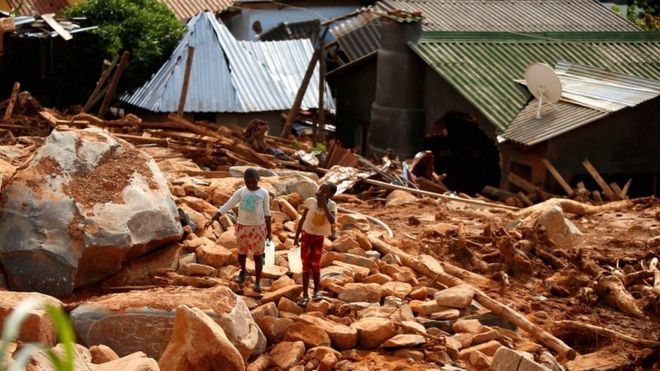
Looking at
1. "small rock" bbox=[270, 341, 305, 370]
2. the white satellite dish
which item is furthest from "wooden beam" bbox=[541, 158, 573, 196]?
"small rock" bbox=[270, 341, 305, 370]

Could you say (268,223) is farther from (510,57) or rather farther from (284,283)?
(510,57)

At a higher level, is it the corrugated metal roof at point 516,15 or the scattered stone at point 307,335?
the corrugated metal roof at point 516,15

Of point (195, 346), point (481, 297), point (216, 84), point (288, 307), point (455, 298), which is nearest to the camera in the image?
point (195, 346)

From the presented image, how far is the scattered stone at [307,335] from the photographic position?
8.37 m

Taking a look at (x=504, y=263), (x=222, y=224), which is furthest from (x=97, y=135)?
(x=504, y=263)

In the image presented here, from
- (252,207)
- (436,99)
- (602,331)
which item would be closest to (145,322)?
(252,207)

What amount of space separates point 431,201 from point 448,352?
6089 millimetres

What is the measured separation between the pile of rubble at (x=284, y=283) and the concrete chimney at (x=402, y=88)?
10.7m

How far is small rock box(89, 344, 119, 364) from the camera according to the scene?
7.14 meters

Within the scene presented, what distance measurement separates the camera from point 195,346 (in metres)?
7.04

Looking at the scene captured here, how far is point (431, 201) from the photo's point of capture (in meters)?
14.8

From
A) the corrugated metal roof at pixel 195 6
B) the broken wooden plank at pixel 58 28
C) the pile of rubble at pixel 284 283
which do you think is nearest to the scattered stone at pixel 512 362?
the pile of rubble at pixel 284 283

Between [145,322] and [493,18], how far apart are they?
79.8 ft

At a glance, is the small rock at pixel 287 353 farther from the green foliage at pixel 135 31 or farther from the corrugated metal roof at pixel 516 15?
the corrugated metal roof at pixel 516 15
